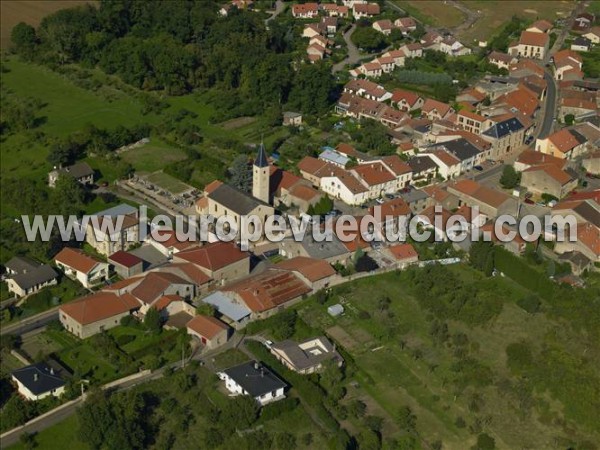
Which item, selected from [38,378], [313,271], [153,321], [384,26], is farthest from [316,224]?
[384,26]

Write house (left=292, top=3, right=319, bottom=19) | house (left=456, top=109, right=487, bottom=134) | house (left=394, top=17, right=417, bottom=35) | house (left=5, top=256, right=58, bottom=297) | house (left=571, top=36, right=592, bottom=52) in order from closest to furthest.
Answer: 1. house (left=5, top=256, right=58, bottom=297)
2. house (left=456, top=109, right=487, bottom=134)
3. house (left=571, top=36, right=592, bottom=52)
4. house (left=394, top=17, right=417, bottom=35)
5. house (left=292, top=3, right=319, bottom=19)

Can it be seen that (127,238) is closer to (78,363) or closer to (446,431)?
(78,363)

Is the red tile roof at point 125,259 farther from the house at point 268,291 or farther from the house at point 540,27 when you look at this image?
the house at point 540,27

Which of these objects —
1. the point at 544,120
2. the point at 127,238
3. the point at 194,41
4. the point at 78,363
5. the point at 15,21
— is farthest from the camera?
the point at 15,21

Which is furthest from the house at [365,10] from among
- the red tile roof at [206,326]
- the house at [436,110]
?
the red tile roof at [206,326]


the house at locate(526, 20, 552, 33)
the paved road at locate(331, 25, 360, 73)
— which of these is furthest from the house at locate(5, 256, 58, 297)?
the house at locate(526, 20, 552, 33)

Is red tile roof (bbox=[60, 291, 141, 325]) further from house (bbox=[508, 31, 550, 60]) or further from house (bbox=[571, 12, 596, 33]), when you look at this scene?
house (bbox=[571, 12, 596, 33])

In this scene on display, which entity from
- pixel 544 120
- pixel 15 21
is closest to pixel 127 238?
pixel 544 120
